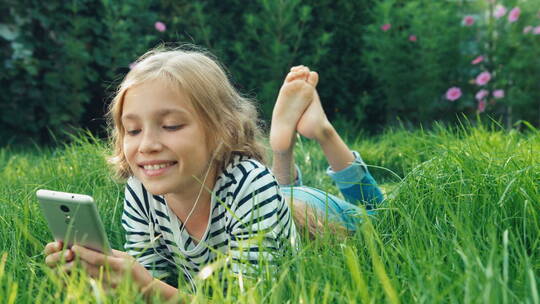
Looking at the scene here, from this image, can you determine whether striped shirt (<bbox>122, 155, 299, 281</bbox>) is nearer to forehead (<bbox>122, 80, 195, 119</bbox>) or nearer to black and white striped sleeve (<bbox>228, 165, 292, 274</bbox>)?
black and white striped sleeve (<bbox>228, 165, 292, 274</bbox>)

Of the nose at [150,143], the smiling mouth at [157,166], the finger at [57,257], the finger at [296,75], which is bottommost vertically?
the finger at [57,257]

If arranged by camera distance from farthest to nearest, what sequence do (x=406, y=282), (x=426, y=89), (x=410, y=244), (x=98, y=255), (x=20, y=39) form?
(x=426, y=89) < (x=20, y=39) < (x=410, y=244) < (x=98, y=255) < (x=406, y=282)

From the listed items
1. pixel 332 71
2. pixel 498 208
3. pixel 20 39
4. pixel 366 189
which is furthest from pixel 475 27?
pixel 498 208

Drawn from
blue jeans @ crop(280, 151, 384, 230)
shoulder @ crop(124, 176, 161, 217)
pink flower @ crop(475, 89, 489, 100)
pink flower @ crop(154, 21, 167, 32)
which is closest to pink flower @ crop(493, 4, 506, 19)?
pink flower @ crop(475, 89, 489, 100)

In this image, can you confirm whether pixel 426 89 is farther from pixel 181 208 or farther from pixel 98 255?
pixel 98 255

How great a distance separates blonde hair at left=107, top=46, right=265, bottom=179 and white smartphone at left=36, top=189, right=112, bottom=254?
423mm

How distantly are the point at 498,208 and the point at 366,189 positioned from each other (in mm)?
960

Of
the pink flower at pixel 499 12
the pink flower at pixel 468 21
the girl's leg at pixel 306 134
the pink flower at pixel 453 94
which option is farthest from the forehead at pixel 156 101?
the pink flower at pixel 499 12

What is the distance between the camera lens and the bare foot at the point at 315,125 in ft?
8.29

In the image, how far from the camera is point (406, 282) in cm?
126

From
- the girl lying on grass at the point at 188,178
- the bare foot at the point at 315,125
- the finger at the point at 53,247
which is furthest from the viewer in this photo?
the bare foot at the point at 315,125

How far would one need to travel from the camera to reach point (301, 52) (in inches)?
188

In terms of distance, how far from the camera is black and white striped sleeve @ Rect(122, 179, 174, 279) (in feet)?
6.16

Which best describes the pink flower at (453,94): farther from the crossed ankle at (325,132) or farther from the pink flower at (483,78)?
the crossed ankle at (325,132)
